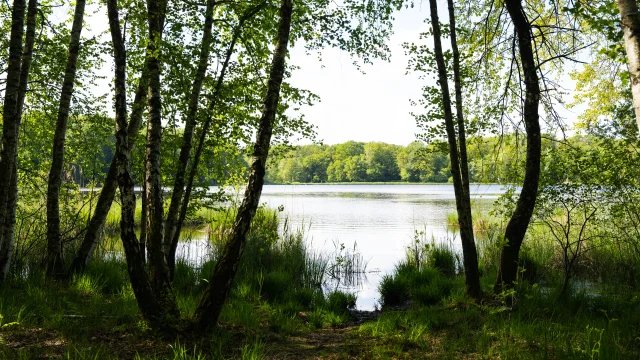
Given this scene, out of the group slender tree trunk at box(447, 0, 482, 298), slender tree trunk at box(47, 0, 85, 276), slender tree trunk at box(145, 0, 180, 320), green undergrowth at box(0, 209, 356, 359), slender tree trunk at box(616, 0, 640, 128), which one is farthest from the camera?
slender tree trunk at box(47, 0, 85, 276)

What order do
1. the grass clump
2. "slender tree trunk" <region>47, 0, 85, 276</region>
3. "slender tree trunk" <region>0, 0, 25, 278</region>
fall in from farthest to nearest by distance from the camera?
the grass clump < "slender tree trunk" <region>47, 0, 85, 276</region> < "slender tree trunk" <region>0, 0, 25, 278</region>

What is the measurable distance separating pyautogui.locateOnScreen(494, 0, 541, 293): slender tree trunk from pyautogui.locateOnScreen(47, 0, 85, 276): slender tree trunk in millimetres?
6203

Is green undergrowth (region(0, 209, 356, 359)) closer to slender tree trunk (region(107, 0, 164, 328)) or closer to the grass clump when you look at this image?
slender tree trunk (region(107, 0, 164, 328))

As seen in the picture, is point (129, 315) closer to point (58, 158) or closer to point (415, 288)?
point (58, 158)

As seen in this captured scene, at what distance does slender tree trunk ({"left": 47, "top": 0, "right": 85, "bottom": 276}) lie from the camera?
586 centimetres

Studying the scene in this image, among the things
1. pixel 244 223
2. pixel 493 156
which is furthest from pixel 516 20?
pixel 244 223

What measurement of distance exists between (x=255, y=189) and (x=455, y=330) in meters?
2.81

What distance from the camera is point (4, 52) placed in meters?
6.96

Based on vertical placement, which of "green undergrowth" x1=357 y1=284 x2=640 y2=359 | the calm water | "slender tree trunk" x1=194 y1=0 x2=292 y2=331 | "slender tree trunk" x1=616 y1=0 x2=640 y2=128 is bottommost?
the calm water

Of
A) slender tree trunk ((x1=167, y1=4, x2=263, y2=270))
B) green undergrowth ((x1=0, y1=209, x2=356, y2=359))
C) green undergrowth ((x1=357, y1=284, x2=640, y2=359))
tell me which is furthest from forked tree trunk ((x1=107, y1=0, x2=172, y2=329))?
green undergrowth ((x1=357, y1=284, x2=640, y2=359))

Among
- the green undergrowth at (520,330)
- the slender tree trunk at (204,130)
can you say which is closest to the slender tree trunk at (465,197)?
the green undergrowth at (520,330)

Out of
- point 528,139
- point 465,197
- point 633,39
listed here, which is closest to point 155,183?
point 465,197

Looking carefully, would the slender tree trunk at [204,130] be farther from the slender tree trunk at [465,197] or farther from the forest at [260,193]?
the slender tree trunk at [465,197]

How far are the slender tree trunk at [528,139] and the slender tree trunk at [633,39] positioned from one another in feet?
10.1
